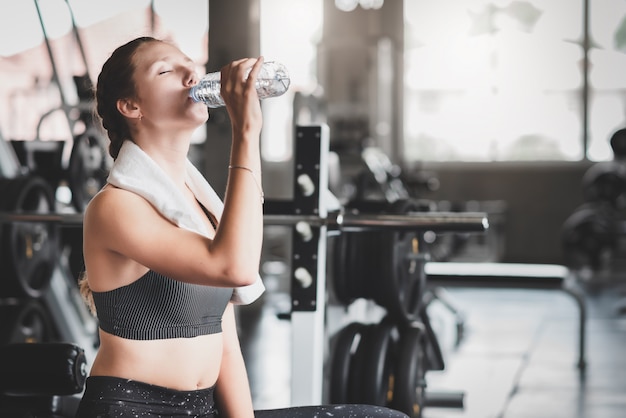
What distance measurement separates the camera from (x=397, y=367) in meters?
2.38

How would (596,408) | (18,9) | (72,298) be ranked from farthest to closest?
(72,298) → (596,408) → (18,9)

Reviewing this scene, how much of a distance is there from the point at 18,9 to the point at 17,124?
3.28 metres

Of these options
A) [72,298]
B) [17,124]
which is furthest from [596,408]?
[17,124]

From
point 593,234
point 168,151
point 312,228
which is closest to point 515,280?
point 312,228

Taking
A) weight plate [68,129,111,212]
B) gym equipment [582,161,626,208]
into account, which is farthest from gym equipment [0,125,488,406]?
gym equipment [582,161,626,208]

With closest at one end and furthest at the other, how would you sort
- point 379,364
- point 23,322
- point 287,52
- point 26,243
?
point 379,364, point 26,243, point 23,322, point 287,52

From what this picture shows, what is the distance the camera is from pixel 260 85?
99 centimetres

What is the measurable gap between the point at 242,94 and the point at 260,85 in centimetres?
5

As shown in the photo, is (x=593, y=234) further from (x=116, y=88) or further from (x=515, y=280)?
(x=116, y=88)

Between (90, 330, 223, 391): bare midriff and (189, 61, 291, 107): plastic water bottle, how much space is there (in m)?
0.29

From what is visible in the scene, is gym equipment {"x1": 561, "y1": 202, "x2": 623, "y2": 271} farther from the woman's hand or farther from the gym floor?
Result: the woman's hand

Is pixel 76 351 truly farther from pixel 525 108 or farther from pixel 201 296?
pixel 525 108

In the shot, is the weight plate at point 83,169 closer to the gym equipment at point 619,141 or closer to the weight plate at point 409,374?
the weight plate at point 409,374

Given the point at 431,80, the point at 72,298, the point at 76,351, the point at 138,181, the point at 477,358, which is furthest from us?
the point at 431,80
